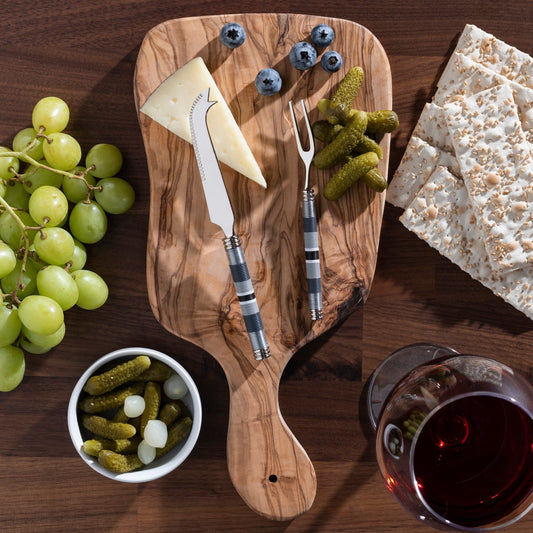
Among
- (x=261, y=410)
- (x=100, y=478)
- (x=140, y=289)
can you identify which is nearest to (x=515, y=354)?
(x=261, y=410)

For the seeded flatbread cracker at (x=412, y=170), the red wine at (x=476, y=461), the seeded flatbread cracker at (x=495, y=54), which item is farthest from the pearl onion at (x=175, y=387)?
the seeded flatbread cracker at (x=495, y=54)

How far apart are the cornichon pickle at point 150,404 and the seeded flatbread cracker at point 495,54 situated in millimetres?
904

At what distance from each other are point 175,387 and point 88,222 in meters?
0.36

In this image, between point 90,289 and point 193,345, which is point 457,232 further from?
point 90,289

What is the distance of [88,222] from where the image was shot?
3.34 ft

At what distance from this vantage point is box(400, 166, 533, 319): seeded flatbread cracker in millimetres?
1072

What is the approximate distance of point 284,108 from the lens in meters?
1.04

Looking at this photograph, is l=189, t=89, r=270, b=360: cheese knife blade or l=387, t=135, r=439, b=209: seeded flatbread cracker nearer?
l=189, t=89, r=270, b=360: cheese knife blade

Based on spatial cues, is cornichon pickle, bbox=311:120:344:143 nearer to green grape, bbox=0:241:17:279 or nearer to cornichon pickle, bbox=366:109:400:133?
cornichon pickle, bbox=366:109:400:133

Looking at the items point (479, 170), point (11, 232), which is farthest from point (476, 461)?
point (11, 232)

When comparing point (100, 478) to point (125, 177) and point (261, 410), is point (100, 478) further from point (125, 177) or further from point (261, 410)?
point (125, 177)

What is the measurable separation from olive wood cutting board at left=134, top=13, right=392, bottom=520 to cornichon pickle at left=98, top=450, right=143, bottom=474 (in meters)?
0.18

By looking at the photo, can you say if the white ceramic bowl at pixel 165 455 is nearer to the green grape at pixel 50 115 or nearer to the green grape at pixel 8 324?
the green grape at pixel 8 324

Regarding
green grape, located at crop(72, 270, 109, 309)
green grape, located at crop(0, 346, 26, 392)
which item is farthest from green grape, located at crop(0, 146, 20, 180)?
green grape, located at crop(0, 346, 26, 392)
